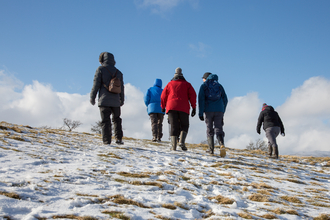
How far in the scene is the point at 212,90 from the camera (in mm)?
6992

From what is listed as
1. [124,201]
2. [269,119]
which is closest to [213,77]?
[269,119]

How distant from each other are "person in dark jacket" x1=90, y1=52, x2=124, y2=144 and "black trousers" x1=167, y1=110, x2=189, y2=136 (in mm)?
1618

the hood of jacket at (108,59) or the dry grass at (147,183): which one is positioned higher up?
the hood of jacket at (108,59)

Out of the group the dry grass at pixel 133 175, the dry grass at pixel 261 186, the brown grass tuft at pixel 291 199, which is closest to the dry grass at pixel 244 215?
the brown grass tuft at pixel 291 199

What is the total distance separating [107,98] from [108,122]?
71 centimetres

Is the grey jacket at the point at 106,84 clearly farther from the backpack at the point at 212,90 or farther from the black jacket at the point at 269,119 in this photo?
the black jacket at the point at 269,119

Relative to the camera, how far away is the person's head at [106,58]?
715 centimetres

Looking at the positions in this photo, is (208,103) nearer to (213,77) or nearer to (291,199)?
(213,77)

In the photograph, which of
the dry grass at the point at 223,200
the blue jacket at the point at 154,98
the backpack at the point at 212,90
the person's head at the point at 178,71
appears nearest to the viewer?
the dry grass at the point at 223,200

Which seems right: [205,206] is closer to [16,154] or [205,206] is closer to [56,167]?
[56,167]

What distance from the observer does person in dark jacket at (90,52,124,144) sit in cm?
680

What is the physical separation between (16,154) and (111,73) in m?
3.67

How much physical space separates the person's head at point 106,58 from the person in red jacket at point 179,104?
1.91 meters

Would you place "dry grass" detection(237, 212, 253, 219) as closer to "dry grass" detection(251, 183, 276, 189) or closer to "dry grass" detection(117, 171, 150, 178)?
"dry grass" detection(251, 183, 276, 189)
